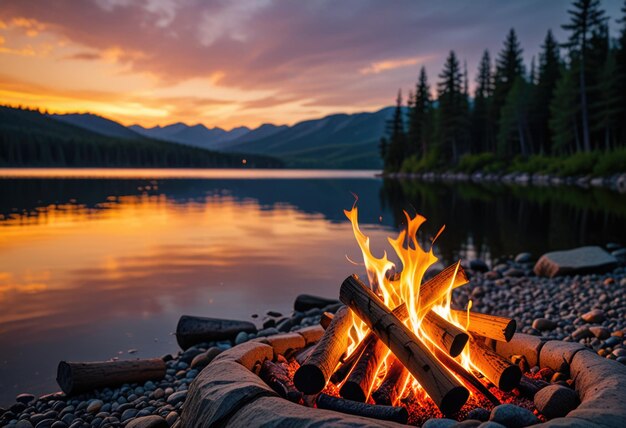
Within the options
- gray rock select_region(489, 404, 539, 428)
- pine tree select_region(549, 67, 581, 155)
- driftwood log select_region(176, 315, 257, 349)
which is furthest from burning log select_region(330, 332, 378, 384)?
pine tree select_region(549, 67, 581, 155)

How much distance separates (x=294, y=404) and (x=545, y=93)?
8050 centimetres

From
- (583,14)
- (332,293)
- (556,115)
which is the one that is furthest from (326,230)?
(556,115)

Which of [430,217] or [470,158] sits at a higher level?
[470,158]

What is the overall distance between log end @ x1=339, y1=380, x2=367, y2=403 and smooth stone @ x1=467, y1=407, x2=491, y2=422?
87 centimetres

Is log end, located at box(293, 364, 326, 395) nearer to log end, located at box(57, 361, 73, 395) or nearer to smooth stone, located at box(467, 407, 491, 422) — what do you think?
smooth stone, located at box(467, 407, 491, 422)

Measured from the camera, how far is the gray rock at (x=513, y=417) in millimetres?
3512

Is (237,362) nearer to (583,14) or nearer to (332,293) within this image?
(332,293)

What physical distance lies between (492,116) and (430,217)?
6222cm

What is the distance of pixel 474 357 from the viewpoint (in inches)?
186

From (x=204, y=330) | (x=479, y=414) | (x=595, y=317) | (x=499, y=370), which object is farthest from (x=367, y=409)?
(x=595, y=317)

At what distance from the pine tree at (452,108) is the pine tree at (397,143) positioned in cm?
1372

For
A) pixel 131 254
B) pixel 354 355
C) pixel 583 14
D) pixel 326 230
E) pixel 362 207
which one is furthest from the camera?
pixel 583 14

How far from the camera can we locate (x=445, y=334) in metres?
4.42

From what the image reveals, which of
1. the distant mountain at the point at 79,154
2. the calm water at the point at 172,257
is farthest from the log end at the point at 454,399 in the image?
the distant mountain at the point at 79,154
